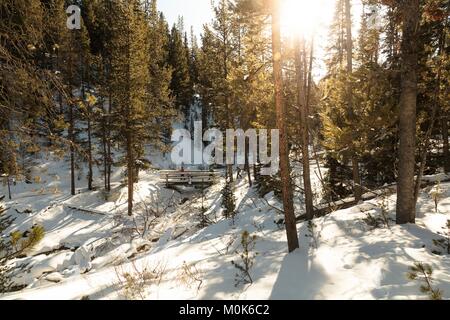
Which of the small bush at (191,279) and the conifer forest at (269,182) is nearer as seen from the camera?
the conifer forest at (269,182)

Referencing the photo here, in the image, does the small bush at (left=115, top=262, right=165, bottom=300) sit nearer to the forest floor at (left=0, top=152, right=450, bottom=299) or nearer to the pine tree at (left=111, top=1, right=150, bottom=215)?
the forest floor at (left=0, top=152, right=450, bottom=299)

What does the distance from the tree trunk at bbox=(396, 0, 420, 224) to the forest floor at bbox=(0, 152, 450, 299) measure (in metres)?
0.59

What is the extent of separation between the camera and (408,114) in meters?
8.45

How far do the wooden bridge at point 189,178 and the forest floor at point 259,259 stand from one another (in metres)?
11.4

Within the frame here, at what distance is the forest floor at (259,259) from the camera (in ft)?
17.8

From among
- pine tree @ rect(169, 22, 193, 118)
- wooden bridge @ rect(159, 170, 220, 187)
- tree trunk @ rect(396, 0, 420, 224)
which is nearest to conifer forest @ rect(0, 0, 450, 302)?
tree trunk @ rect(396, 0, 420, 224)

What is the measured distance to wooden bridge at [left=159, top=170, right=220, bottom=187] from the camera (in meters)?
29.7

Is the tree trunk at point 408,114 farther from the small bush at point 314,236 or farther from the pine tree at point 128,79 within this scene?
the pine tree at point 128,79

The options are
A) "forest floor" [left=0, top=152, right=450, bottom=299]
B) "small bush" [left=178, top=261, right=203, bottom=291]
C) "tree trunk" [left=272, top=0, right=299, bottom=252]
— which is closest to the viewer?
"forest floor" [left=0, top=152, right=450, bottom=299]

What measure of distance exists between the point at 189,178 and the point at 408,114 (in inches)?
904

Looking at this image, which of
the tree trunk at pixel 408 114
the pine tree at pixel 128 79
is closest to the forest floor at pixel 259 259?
the tree trunk at pixel 408 114

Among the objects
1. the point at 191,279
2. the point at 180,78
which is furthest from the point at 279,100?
the point at 180,78
